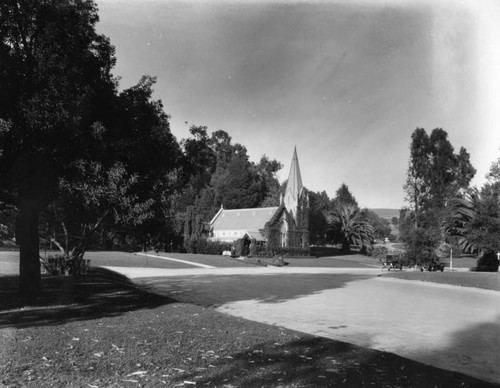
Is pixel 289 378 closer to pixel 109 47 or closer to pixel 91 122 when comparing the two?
pixel 91 122

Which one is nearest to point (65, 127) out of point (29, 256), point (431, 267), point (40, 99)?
point (40, 99)

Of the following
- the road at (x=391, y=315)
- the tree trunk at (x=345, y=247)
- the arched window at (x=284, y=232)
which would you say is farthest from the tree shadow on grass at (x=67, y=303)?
the tree trunk at (x=345, y=247)

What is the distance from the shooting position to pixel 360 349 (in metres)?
7.95

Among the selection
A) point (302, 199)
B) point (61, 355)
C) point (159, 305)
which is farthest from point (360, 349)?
point (302, 199)

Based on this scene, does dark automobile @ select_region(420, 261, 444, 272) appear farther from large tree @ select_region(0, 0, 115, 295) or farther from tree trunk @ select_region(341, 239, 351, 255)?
tree trunk @ select_region(341, 239, 351, 255)

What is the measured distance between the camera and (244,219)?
2862 inches

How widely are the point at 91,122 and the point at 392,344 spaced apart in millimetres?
9185

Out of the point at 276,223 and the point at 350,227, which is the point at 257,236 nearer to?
the point at 276,223

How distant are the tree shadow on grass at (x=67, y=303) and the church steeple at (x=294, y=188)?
5677 cm

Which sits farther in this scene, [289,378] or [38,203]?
[38,203]

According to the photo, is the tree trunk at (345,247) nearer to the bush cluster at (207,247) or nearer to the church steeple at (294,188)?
the church steeple at (294,188)

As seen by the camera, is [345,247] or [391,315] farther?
[345,247]

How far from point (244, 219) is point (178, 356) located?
2593 inches

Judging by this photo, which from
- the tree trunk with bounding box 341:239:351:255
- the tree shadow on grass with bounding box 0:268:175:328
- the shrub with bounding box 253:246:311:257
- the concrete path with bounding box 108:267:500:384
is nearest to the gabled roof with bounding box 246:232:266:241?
the shrub with bounding box 253:246:311:257
